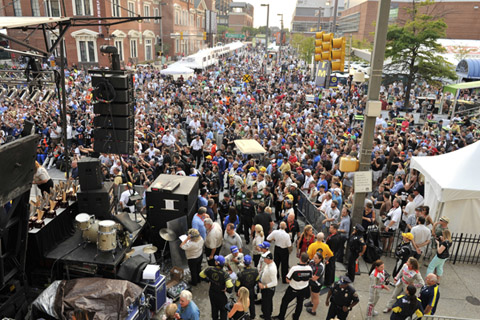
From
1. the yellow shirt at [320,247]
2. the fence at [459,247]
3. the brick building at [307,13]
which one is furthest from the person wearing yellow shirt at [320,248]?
the brick building at [307,13]

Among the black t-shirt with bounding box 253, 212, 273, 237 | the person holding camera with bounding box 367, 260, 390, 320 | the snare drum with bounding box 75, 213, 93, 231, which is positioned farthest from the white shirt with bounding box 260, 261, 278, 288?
the snare drum with bounding box 75, 213, 93, 231

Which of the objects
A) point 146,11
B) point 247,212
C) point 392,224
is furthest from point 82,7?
point 392,224

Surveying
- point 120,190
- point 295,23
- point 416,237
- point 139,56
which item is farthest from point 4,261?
point 295,23

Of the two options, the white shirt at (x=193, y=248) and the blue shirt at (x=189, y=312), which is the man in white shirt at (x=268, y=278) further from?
the white shirt at (x=193, y=248)

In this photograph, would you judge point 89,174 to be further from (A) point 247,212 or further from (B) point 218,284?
(A) point 247,212

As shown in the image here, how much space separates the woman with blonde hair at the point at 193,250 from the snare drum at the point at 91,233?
1.70 meters

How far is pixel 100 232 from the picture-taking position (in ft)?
22.0

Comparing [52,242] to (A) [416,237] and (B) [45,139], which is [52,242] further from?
(B) [45,139]

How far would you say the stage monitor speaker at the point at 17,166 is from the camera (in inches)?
198

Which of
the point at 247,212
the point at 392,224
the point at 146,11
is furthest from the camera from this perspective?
the point at 146,11

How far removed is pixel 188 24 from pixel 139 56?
2488cm

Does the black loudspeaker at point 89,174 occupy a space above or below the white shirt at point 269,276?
above

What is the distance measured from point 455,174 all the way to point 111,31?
42488 millimetres

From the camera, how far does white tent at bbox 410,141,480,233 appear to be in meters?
8.68
